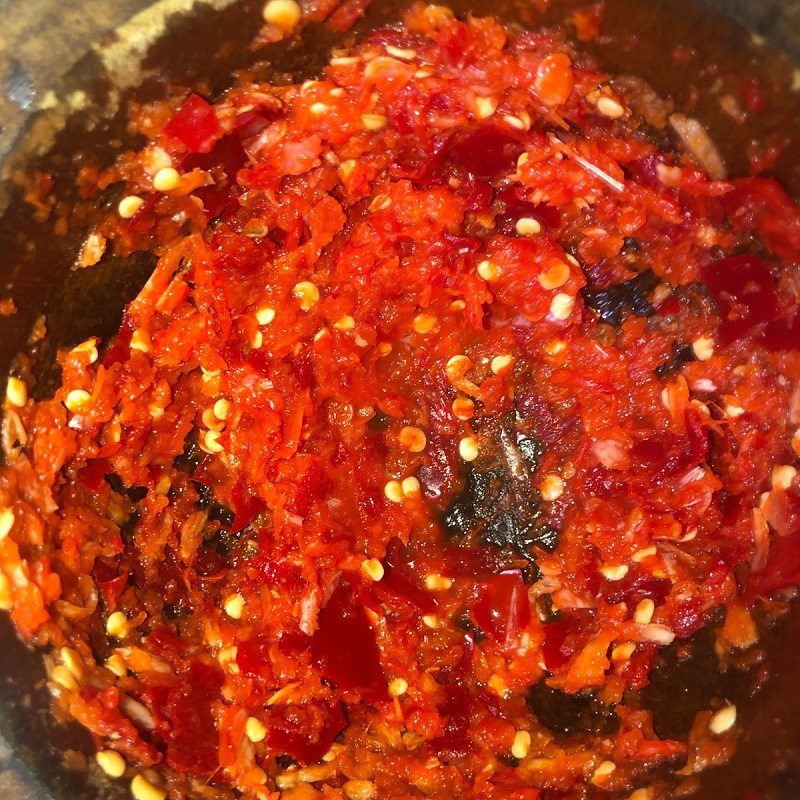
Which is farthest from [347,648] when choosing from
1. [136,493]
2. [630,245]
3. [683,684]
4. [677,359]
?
[630,245]

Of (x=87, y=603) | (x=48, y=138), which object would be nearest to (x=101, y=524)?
(x=87, y=603)

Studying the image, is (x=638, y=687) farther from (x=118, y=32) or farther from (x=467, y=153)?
(x=118, y=32)

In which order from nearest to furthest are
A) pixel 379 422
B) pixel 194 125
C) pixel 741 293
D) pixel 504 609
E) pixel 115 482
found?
pixel 194 125
pixel 741 293
pixel 115 482
pixel 504 609
pixel 379 422

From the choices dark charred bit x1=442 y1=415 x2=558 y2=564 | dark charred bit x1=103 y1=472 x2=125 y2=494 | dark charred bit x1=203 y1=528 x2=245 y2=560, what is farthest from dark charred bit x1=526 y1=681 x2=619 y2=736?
dark charred bit x1=103 y1=472 x2=125 y2=494

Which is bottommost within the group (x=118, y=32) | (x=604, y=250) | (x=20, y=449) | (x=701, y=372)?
(x=701, y=372)

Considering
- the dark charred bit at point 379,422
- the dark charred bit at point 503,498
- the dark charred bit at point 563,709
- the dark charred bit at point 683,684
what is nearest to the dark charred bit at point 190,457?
the dark charred bit at point 379,422

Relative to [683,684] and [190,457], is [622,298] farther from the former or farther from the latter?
[190,457]

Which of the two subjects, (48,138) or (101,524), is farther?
Result: (101,524)

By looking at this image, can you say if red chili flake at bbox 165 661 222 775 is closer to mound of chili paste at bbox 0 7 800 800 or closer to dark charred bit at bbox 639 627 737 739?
mound of chili paste at bbox 0 7 800 800
